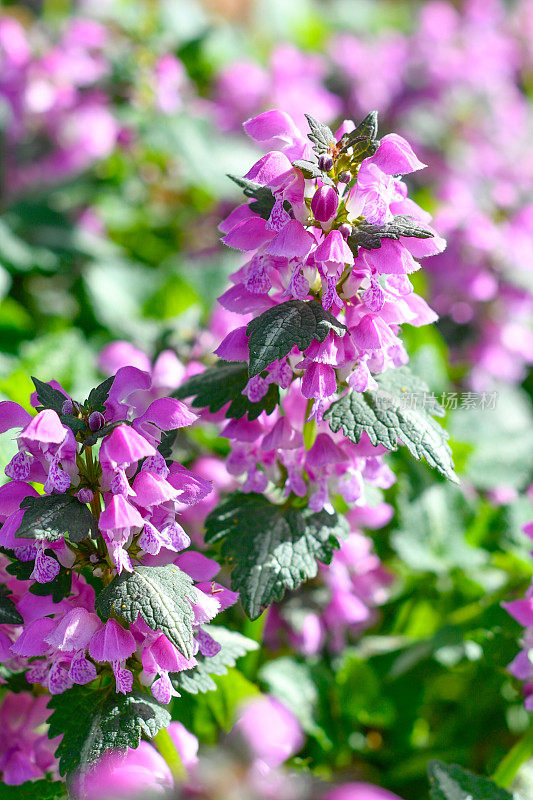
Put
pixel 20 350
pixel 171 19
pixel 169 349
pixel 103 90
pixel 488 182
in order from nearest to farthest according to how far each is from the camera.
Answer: pixel 169 349 < pixel 20 350 < pixel 103 90 < pixel 488 182 < pixel 171 19

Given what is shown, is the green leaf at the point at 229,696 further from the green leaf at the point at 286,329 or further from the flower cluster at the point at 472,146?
the flower cluster at the point at 472,146

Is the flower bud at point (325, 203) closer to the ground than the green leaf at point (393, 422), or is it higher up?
higher up

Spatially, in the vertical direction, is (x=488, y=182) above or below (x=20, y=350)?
above

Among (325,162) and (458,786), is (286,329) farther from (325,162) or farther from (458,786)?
(458,786)

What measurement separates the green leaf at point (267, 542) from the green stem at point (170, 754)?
0.17 metres

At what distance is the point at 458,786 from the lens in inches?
36.1

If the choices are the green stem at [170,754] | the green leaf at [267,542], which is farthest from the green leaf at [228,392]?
the green stem at [170,754]

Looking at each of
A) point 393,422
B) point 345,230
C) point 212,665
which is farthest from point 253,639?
point 345,230

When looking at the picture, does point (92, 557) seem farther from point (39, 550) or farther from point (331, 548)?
point (331, 548)

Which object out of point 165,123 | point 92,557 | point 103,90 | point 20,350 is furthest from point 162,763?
point 103,90

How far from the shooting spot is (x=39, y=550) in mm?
763

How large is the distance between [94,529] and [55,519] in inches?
2.1

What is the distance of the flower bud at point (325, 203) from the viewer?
0.82m

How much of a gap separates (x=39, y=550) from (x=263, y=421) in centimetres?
34
